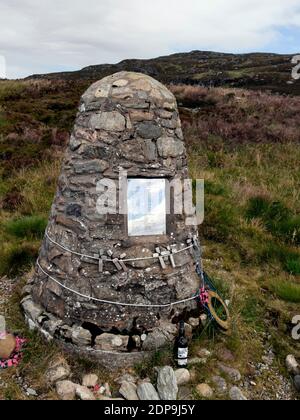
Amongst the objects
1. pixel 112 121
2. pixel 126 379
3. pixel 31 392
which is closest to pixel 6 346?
pixel 31 392

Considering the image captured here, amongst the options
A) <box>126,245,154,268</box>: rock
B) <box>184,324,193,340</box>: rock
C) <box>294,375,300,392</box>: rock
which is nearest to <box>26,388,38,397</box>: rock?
<box>126,245,154,268</box>: rock

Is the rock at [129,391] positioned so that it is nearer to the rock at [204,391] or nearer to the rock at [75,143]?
the rock at [204,391]

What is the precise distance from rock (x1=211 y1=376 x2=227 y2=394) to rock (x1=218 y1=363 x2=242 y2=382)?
0.12 metres

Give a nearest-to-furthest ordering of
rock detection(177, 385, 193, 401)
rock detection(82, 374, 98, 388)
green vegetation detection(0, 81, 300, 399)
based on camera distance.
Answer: rock detection(177, 385, 193, 401) < rock detection(82, 374, 98, 388) < green vegetation detection(0, 81, 300, 399)

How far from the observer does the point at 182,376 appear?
12.1ft

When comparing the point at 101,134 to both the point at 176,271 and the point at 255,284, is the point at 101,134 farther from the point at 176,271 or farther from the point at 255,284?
the point at 255,284

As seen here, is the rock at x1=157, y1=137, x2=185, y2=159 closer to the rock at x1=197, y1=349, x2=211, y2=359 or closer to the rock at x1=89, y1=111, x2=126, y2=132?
the rock at x1=89, y1=111, x2=126, y2=132

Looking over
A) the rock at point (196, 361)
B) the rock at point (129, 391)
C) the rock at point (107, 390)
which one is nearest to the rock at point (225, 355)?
the rock at point (196, 361)

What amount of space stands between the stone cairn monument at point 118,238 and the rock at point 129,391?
0.34 meters

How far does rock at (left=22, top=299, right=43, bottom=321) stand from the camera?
4.24 meters

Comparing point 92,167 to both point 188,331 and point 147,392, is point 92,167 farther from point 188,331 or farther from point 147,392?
point 147,392

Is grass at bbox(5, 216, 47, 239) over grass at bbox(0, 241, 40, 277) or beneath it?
over

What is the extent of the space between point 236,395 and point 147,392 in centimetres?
89
